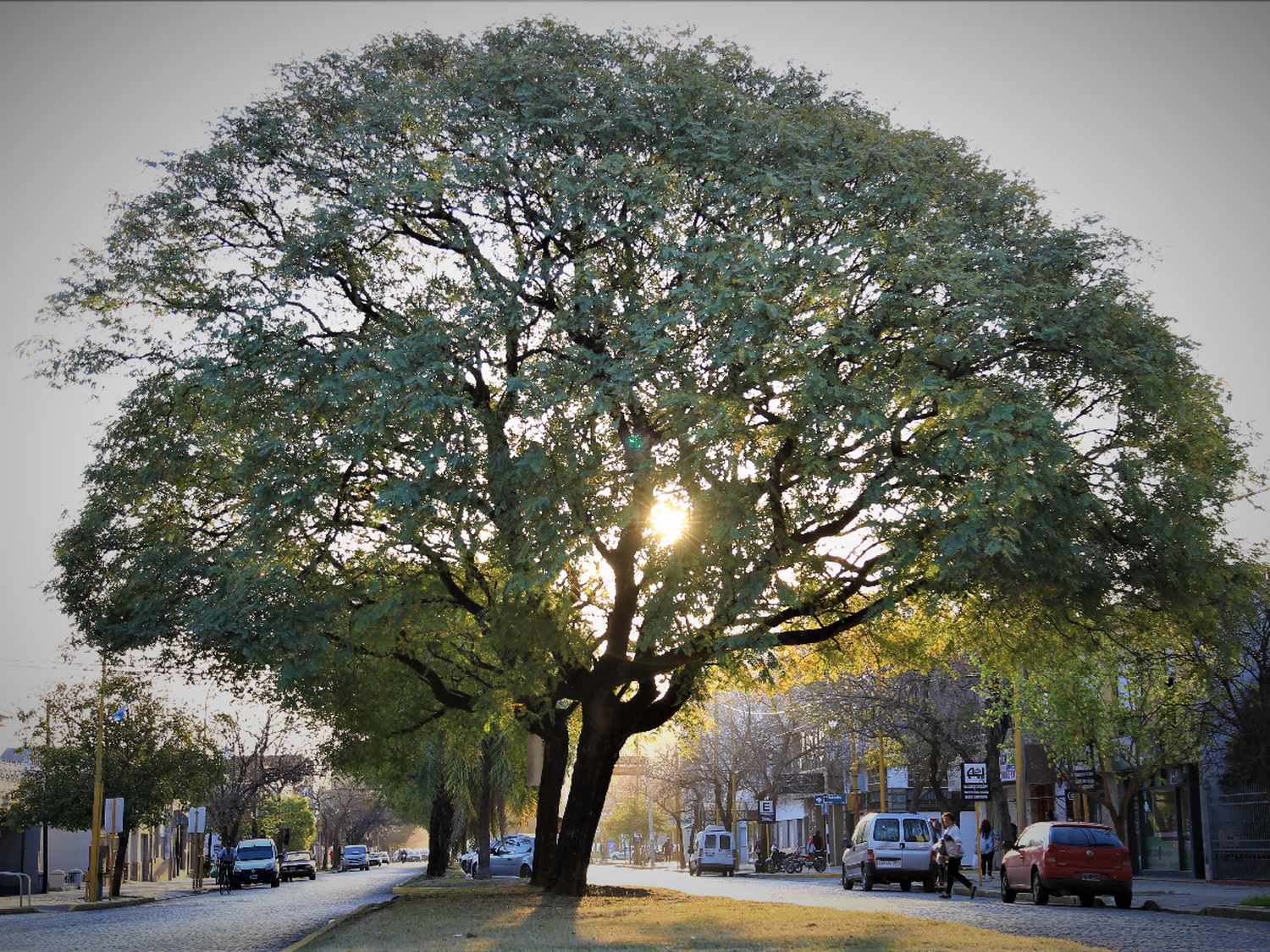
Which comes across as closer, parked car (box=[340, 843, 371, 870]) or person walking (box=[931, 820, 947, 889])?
person walking (box=[931, 820, 947, 889])

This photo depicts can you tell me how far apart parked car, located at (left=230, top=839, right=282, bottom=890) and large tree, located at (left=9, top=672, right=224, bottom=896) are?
969cm

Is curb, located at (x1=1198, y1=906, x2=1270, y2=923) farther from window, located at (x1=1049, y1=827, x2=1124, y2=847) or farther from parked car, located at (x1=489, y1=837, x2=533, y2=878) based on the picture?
parked car, located at (x1=489, y1=837, x2=533, y2=878)

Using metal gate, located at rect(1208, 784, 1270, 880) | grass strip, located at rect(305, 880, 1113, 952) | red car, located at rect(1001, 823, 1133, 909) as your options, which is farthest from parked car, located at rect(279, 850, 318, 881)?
red car, located at rect(1001, 823, 1133, 909)

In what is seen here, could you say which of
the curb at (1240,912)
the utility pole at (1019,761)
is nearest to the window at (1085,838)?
the curb at (1240,912)

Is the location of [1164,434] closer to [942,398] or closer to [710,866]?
[942,398]

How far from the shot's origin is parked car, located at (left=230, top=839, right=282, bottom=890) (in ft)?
162

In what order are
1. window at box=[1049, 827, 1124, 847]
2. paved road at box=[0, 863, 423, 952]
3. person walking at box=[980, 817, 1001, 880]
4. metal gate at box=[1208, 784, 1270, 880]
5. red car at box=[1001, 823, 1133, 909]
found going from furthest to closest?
person walking at box=[980, 817, 1001, 880] < metal gate at box=[1208, 784, 1270, 880] < window at box=[1049, 827, 1124, 847] < red car at box=[1001, 823, 1133, 909] < paved road at box=[0, 863, 423, 952]

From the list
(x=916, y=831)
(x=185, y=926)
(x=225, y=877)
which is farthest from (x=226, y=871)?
(x=916, y=831)

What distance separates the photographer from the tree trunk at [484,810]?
42906 mm

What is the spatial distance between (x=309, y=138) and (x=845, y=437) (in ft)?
31.3

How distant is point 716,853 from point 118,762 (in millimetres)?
27362

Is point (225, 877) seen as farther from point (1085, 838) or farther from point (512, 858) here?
point (1085, 838)

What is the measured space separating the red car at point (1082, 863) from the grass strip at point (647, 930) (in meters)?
6.27

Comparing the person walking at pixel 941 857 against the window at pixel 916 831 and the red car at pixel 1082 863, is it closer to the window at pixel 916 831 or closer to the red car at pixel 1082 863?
the window at pixel 916 831
